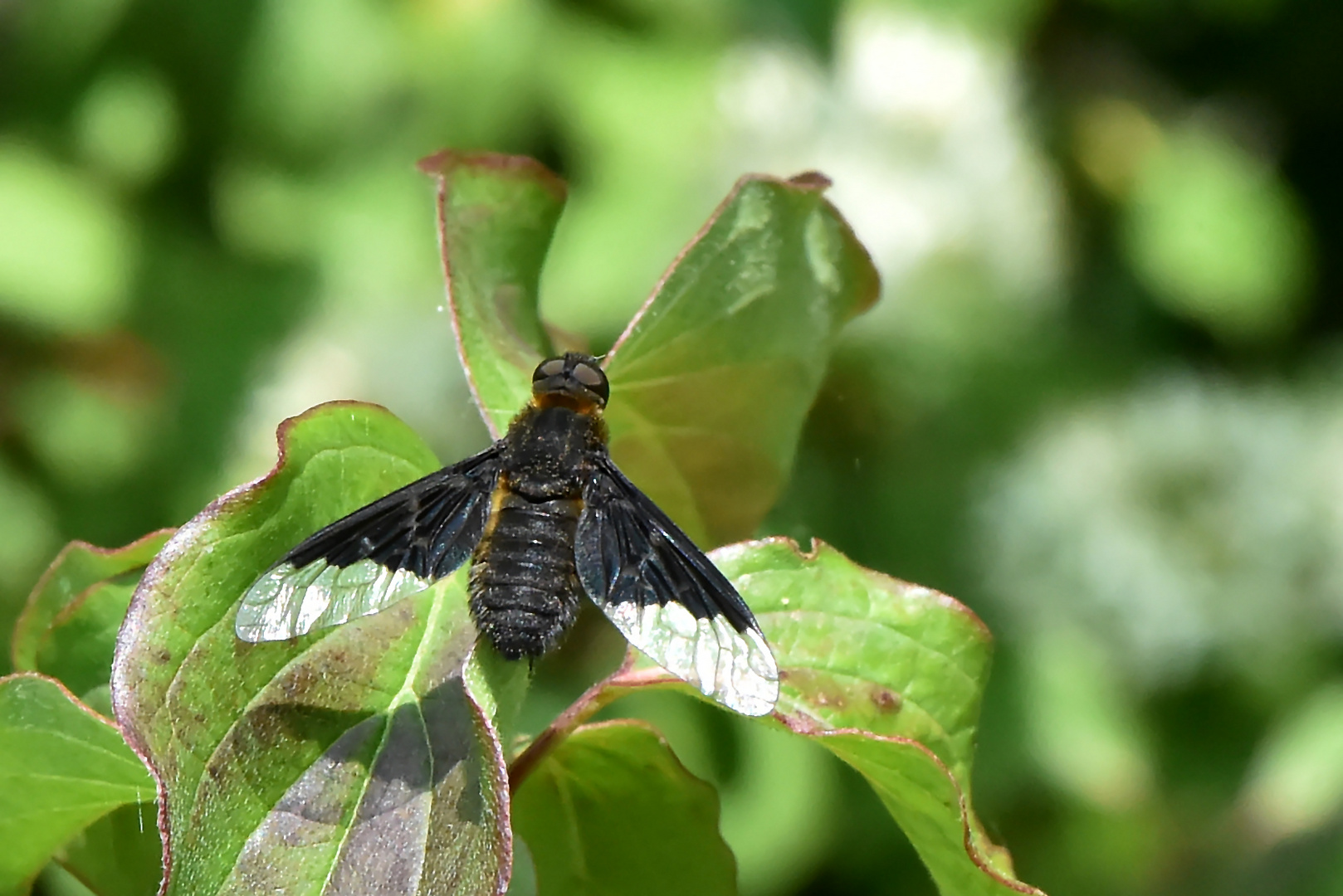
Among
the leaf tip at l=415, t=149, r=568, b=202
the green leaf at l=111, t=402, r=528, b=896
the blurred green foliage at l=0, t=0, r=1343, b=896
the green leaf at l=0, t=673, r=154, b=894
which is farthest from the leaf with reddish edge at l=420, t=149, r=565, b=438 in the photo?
the blurred green foliage at l=0, t=0, r=1343, b=896

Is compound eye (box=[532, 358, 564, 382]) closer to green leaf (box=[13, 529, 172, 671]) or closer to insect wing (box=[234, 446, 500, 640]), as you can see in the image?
insect wing (box=[234, 446, 500, 640])

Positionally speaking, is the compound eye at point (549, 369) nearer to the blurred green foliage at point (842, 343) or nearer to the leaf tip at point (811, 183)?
the leaf tip at point (811, 183)

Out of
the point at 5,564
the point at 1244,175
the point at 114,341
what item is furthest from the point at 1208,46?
the point at 5,564

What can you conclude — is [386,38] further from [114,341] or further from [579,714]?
[579,714]

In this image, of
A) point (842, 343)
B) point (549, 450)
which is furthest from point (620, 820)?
point (842, 343)

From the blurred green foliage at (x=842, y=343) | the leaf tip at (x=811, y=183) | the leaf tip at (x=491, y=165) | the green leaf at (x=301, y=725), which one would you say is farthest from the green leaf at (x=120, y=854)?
the blurred green foliage at (x=842, y=343)

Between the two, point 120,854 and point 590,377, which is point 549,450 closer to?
point 590,377
